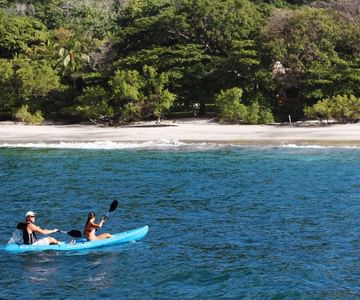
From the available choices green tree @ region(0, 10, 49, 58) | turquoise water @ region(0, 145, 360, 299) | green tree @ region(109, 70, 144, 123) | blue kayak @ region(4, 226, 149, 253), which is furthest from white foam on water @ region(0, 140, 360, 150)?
green tree @ region(0, 10, 49, 58)

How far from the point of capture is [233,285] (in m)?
15.9

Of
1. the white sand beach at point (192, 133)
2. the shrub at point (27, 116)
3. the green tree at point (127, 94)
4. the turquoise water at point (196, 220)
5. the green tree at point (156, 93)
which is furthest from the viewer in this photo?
the shrub at point (27, 116)

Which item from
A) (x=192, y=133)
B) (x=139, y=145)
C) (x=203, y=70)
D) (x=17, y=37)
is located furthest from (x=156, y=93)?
(x=17, y=37)

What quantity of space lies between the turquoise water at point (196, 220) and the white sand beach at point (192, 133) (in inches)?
139

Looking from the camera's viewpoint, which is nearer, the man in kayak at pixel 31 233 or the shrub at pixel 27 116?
the man in kayak at pixel 31 233

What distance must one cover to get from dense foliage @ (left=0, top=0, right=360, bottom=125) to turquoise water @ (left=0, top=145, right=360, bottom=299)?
13189mm

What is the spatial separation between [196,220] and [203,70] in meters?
32.8

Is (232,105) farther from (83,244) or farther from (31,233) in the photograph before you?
(31,233)

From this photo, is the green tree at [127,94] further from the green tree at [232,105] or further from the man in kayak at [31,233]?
the man in kayak at [31,233]

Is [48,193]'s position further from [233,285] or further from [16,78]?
[16,78]

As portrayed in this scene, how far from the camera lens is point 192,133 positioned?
46938 millimetres

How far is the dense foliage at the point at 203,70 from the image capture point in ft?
169

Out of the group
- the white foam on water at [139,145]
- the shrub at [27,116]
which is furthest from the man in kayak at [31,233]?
the shrub at [27,116]

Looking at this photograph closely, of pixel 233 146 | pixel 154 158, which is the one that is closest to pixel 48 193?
pixel 154 158
